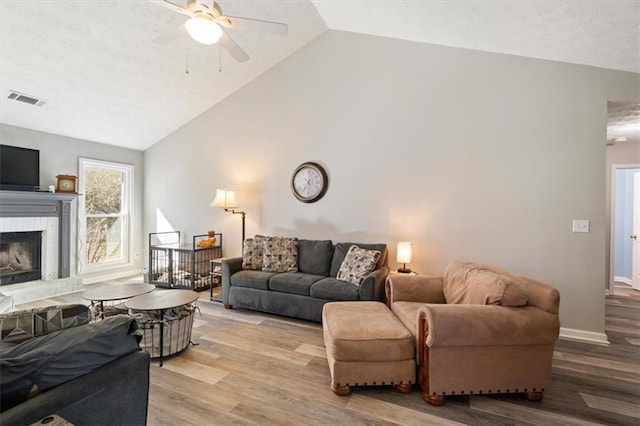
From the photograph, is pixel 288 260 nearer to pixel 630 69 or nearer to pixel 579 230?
pixel 579 230

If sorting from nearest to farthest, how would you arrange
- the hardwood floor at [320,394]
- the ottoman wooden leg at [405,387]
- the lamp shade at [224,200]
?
1. the hardwood floor at [320,394]
2. the ottoman wooden leg at [405,387]
3. the lamp shade at [224,200]

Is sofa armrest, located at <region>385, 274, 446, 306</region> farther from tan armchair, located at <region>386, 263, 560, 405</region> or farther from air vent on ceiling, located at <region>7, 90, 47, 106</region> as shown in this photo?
air vent on ceiling, located at <region>7, 90, 47, 106</region>

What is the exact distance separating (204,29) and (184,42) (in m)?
1.83

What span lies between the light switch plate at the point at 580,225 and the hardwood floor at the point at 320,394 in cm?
114

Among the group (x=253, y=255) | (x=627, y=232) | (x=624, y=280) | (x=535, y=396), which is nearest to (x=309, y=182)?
(x=253, y=255)

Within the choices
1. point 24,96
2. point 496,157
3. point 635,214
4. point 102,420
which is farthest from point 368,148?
point 635,214

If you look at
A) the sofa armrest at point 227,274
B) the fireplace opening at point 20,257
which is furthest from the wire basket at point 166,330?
the fireplace opening at point 20,257

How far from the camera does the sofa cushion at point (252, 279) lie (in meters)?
3.66

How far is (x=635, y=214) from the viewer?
4895 mm

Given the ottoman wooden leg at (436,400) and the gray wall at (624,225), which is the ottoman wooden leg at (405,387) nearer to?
the ottoman wooden leg at (436,400)

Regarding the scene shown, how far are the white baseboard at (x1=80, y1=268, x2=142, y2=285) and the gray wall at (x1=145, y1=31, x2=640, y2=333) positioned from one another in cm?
210

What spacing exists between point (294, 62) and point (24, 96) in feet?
11.5

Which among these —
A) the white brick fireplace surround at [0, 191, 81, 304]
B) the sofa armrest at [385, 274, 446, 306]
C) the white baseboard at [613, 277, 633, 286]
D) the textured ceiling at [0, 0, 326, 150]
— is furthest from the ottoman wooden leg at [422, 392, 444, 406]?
the white baseboard at [613, 277, 633, 286]

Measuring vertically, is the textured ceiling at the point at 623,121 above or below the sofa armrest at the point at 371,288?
above
